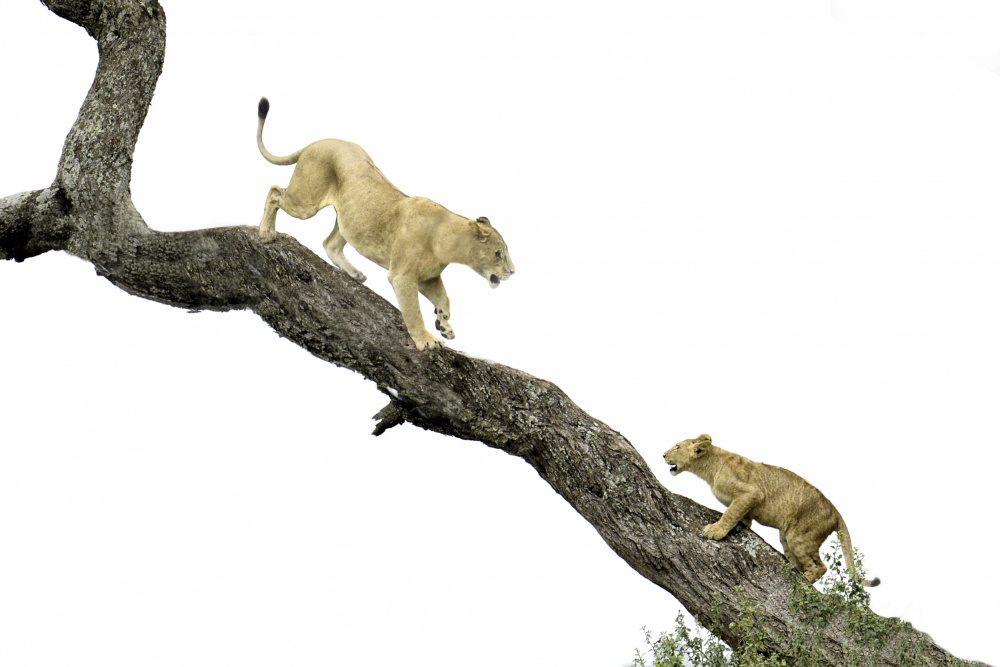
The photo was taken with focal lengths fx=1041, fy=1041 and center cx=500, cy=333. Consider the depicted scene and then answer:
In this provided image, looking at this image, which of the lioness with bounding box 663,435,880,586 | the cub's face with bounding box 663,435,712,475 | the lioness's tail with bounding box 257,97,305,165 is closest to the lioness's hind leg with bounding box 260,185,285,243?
the lioness's tail with bounding box 257,97,305,165

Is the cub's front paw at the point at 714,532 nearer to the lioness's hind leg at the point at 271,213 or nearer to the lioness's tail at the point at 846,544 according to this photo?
the lioness's tail at the point at 846,544

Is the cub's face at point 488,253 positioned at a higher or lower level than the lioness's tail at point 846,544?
higher

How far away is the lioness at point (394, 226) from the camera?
552 centimetres

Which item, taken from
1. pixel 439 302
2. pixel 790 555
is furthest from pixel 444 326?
pixel 790 555

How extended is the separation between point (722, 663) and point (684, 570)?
0.52m

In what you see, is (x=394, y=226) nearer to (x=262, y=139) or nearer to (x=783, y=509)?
(x=262, y=139)

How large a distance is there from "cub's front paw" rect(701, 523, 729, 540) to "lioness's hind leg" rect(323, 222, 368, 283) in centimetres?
244

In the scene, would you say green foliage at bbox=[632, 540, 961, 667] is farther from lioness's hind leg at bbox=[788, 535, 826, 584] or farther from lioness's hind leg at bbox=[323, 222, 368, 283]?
lioness's hind leg at bbox=[323, 222, 368, 283]

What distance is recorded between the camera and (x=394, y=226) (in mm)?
5613

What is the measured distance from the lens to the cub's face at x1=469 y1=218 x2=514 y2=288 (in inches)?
216

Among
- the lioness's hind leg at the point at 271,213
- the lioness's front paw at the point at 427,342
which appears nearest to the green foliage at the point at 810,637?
the lioness's front paw at the point at 427,342

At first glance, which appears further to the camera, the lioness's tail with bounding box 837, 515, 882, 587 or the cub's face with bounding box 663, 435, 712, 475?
the cub's face with bounding box 663, 435, 712, 475

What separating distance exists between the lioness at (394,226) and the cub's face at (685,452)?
1.41 metres

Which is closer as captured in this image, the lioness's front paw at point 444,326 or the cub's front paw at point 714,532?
the cub's front paw at point 714,532
